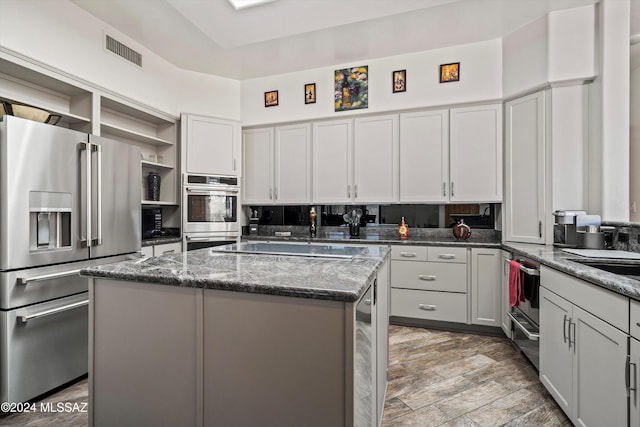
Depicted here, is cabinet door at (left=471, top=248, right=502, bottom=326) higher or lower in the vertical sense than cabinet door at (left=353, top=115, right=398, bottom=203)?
lower

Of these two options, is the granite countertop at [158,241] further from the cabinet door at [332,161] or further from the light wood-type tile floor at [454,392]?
the cabinet door at [332,161]

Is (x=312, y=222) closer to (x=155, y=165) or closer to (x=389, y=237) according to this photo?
(x=389, y=237)

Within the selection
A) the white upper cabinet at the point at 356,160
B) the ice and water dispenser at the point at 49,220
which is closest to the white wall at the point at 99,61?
the ice and water dispenser at the point at 49,220

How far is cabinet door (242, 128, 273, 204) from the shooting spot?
4.14 m

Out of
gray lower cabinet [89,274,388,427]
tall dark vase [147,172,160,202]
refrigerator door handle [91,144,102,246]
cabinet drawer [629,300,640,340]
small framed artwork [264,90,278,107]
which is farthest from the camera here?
small framed artwork [264,90,278,107]

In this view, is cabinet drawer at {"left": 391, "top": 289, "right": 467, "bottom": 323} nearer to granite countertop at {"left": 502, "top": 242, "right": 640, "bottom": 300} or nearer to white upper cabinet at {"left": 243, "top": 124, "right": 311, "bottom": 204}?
granite countertop at {"left": 502, "top": 242, "right": 640, "bottom": 300}

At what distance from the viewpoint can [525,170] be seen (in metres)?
3.01

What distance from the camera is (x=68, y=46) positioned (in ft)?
8.62

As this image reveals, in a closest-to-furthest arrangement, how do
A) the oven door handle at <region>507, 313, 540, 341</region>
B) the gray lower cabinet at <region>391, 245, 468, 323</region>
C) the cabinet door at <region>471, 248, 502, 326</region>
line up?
1. the oven door handle at <region>507, 313, 540, 341</region>
2. the cabinet door at <region>471, 248, 502, 326</region>
3. the gray lower cabinet at <region>391, 245, 468, 323</region>

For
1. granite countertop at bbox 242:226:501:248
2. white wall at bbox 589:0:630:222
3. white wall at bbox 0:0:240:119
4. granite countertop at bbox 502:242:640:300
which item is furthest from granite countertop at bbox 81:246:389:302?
white wall at bbox 589:0:630:222

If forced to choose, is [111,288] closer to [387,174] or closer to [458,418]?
[458,418]

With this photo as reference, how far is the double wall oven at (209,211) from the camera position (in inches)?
145

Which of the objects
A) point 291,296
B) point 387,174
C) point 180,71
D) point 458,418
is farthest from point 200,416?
point 180,71

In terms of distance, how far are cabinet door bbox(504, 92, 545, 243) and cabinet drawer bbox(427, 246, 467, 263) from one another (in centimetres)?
53
